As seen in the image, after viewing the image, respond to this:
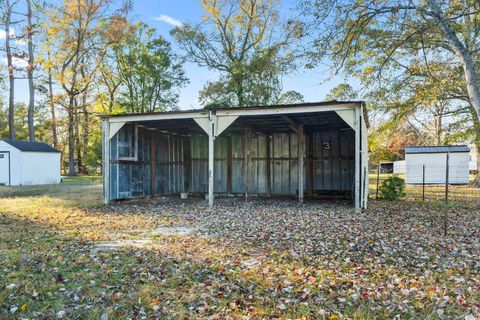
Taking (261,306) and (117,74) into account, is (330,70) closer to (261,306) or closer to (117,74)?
(261,306)

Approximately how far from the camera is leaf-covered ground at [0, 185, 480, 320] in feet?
10.0

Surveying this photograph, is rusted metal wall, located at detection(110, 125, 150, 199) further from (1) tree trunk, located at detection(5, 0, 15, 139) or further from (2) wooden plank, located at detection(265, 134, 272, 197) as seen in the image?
(1) tree trunk, located at detection(5, 0, 15, 139)

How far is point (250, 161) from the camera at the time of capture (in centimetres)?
1287

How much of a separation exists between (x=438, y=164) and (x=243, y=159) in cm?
1253

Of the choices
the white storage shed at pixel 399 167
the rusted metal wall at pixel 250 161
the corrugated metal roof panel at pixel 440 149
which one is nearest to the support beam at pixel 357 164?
the rusted metal wall at pixel 250 161

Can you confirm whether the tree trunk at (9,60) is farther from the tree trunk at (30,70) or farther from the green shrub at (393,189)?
the green shrub at (393,189)

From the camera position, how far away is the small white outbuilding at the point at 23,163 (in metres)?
17.4

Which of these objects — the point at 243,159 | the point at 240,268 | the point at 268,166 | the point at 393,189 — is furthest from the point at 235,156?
the point at 240,268

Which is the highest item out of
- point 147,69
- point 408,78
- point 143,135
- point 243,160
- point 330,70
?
point 147,69

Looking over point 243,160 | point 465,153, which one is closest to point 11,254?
point 243,160

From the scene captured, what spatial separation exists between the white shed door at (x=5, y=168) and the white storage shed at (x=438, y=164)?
70.3 feet

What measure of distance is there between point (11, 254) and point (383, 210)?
7.94 m

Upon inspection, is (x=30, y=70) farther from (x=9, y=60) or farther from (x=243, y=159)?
(x=243, y=159)

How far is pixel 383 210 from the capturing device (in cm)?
895
